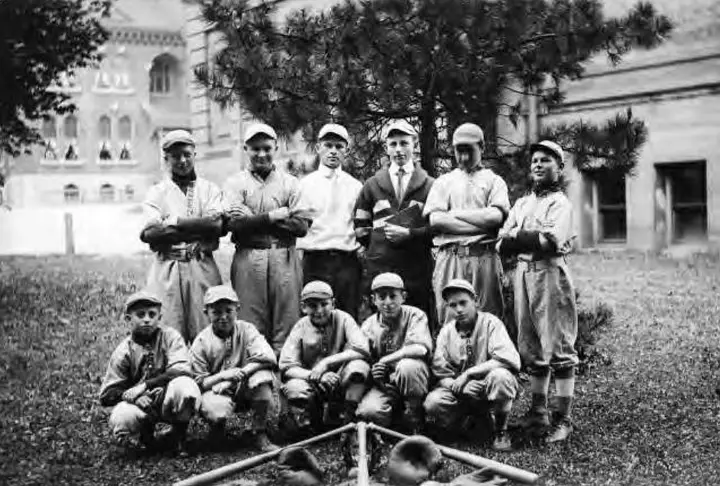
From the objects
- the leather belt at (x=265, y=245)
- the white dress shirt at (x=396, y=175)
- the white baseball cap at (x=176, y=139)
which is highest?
the white baseball cap at (x=176, y=139)

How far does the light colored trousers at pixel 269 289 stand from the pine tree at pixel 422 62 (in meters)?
1.62

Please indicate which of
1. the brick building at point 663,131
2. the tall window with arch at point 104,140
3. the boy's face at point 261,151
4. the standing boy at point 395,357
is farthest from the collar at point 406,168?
the tall window with arch at point 104,140

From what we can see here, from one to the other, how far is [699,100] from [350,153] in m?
7.76

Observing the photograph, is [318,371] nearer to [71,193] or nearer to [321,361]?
[321,361]

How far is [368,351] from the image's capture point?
6434mm

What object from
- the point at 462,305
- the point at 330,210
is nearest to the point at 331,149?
the point at 330,210

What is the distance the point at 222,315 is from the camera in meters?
6.32

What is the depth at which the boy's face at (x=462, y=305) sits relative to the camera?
6199 millimetres

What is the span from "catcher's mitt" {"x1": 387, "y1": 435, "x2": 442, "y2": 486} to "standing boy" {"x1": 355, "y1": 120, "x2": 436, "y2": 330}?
196 cm

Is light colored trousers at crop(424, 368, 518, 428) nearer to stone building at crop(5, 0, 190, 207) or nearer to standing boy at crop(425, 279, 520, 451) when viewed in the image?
standing boy at crop(425, 279, 520, 451)

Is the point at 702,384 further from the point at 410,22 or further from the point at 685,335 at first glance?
the point at 410,22

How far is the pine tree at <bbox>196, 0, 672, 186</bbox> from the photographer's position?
7.49m

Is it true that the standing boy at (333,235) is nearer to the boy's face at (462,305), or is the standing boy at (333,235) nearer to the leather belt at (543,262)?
the boy's face at (462,305)

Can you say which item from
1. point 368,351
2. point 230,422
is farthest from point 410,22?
point 230,422
